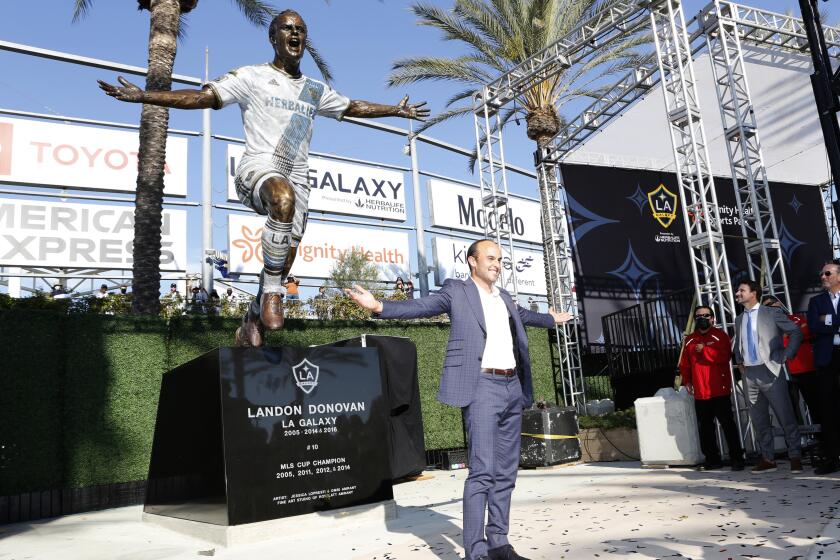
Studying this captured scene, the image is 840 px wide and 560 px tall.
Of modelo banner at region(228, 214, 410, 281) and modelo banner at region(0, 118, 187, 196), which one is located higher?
modelo banner at region(0, 118, 187, 196)

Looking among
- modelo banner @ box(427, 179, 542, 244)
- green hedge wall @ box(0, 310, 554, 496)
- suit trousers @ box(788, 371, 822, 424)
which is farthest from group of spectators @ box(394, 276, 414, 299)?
suit trousers @ box(788, 371, 822, 424)

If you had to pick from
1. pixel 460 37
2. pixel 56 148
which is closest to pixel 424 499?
pixel 460 37

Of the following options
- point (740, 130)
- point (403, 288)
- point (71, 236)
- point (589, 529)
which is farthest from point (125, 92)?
point (71, 236)

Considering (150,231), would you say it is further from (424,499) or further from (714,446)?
(714,446)

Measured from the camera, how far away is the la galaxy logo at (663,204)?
47.9 feet

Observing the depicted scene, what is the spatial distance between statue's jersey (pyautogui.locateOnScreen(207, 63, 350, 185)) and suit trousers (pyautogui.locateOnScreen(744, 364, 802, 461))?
4.82m

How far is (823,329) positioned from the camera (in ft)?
18.5

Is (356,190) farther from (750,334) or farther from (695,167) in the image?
(750,334)

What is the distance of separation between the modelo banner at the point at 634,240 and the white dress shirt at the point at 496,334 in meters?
9.74

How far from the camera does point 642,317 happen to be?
1268 centimetres

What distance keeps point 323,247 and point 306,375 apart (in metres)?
15.4

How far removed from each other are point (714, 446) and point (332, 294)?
7.40 metres

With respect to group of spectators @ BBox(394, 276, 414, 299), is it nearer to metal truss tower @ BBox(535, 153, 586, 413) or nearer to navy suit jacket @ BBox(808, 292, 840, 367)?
metal truss tower @ BBox(535, 153, 586, 413)

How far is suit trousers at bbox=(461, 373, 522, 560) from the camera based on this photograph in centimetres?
315
